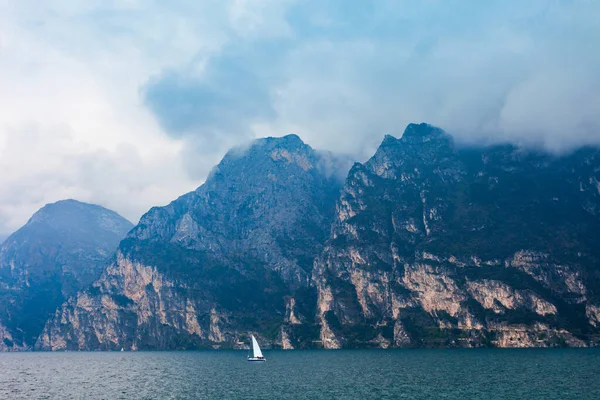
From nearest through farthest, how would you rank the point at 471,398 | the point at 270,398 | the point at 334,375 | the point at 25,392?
1. the point at 471,398
2. the point at 270,398
3. the point at 25,392
4. the point at 334,375

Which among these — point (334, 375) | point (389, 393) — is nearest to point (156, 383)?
point (334, 375)

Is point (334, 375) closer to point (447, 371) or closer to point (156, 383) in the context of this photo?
point (447, 371)

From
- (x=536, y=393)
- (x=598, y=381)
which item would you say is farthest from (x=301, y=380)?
(x=598, y=381)

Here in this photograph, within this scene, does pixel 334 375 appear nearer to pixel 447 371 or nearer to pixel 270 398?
pixel 447 371

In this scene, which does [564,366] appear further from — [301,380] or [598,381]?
[301,380]

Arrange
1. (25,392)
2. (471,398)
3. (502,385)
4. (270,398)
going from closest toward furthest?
(471,398), (270,398), (502,385), (25,392)

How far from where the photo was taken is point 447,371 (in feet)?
568

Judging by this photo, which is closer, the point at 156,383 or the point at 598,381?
the point at 598,381

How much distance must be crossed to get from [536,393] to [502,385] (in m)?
15.6

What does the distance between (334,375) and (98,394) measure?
72.7 meters

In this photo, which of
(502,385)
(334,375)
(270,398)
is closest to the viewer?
(270,398)

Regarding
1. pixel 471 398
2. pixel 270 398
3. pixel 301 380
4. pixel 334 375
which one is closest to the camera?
pixel 471 398

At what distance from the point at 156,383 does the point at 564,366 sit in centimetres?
13260

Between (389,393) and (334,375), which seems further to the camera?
(334,375)
